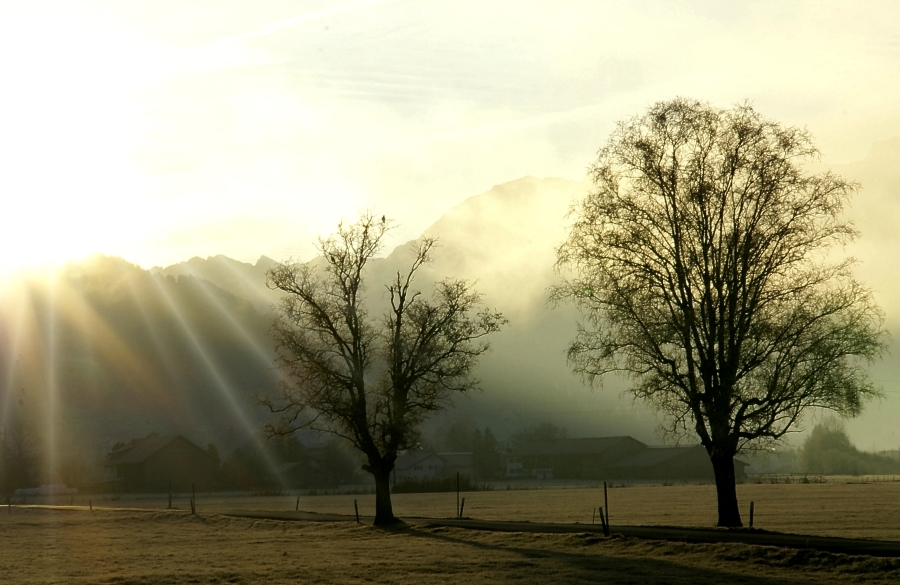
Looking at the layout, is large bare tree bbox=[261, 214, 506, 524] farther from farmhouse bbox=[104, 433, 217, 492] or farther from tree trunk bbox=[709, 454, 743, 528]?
farmhouse bbox=[104, 433, 217, 492]

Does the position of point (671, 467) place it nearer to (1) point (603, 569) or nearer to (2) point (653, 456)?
(2) point (653, 456)

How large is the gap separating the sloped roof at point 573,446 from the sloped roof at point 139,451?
7000 centimetres

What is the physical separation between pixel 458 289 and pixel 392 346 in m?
4.57

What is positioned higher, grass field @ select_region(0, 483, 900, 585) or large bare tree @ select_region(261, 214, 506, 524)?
large bare tree @ select_region(261, 214, 506, 524)

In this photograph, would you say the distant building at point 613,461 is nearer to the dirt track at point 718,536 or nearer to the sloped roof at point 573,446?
the sloped roof at point 573,446

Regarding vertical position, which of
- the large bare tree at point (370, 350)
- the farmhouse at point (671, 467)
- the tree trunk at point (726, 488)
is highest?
the large bare tree at point (370, 350)

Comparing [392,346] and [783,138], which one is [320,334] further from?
[783,138]

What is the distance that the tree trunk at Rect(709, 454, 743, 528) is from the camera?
1375 inches

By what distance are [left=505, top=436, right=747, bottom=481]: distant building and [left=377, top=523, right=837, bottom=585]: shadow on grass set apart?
127342mm

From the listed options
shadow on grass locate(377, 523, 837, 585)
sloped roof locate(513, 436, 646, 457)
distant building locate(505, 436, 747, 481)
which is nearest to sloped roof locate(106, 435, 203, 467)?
distant building locate(505, 436, 747, 481)

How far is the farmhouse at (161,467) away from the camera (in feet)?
498

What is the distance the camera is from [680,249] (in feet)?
116

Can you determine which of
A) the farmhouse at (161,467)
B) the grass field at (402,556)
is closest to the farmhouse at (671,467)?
the farmhouse at (161,467)

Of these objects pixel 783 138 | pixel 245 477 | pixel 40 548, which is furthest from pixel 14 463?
pixel 783 138
